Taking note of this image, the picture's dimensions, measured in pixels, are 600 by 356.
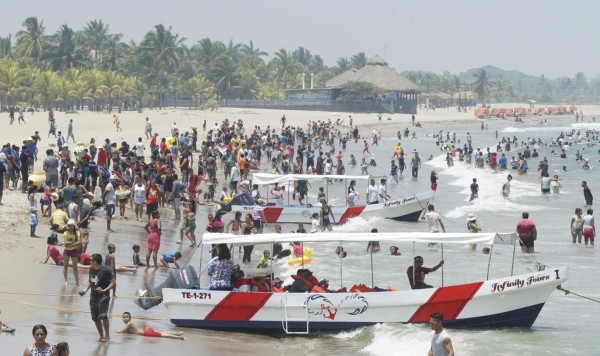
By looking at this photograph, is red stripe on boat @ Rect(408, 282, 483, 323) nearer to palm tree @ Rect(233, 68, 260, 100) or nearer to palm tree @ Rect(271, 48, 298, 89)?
palm tree @ Rect(233, 68, 260, 100)

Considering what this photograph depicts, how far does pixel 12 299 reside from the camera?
15719 millimetres

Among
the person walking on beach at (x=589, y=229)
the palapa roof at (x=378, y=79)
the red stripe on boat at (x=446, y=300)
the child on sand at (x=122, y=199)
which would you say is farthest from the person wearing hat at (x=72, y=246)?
the palapa roof at (x=378, y=79)

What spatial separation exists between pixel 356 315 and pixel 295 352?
1.27 m

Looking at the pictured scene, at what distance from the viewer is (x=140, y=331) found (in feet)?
48.4

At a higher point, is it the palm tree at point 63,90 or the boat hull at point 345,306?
the palm tree at point 63,90

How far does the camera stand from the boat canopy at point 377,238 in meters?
15.4

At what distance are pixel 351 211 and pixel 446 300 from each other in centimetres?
1294

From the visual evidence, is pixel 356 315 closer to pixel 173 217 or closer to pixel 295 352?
pixel 295 352

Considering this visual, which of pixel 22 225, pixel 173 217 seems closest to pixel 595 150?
pixel 173 217

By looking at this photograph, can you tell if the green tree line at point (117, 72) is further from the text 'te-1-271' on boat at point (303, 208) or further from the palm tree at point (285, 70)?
the text 'te-1-271' on boat at point (303, 208)

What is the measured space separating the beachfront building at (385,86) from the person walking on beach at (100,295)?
111 meters

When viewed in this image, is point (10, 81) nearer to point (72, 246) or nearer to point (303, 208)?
point (303, 208)

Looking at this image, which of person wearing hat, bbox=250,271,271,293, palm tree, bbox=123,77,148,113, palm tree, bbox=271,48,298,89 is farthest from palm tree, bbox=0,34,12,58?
person wearing hat, bbox=250,271,271,293

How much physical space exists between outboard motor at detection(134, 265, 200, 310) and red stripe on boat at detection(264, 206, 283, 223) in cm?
1194
